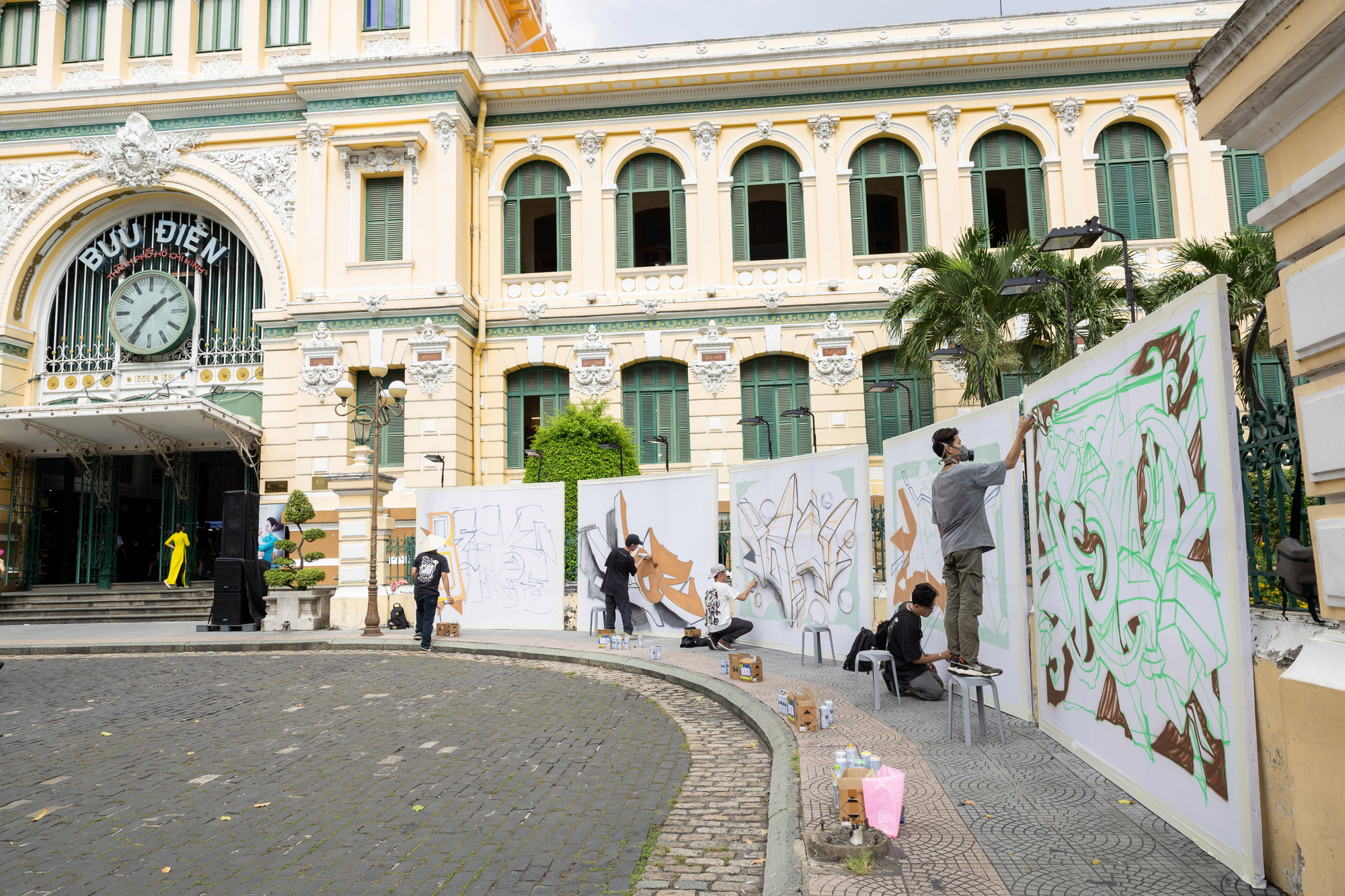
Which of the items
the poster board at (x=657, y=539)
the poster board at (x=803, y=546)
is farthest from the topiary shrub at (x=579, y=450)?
the poster board at (x=803, y=546)

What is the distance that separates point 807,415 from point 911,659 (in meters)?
13.5

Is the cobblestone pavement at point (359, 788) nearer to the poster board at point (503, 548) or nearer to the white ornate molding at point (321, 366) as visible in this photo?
the poster board at point (503, 548)

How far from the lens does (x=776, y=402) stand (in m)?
22.9

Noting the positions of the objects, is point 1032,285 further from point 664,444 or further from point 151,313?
point 151,313

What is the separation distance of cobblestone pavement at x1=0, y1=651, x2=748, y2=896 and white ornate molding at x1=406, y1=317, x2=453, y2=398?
497 inches

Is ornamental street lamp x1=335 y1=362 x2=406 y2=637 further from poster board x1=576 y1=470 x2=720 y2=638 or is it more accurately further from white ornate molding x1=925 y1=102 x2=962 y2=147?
white ornate molding x1=925 y1=102 x2=962 y2=147

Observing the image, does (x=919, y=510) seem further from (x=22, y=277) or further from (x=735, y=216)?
(x=22, y=277)

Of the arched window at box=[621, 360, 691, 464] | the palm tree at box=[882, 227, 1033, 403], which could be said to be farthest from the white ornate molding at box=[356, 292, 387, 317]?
the palm tree at box=[882, 227, 1033, 403]

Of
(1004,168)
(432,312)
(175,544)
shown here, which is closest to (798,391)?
(1004,168)

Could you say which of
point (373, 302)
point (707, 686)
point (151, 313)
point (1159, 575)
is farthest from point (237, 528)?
point (1159, 575)

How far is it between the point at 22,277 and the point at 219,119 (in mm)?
7287

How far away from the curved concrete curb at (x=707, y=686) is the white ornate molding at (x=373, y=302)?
33.6ft

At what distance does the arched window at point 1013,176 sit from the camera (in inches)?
900

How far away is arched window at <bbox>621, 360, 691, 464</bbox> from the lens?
2312 centimetres
